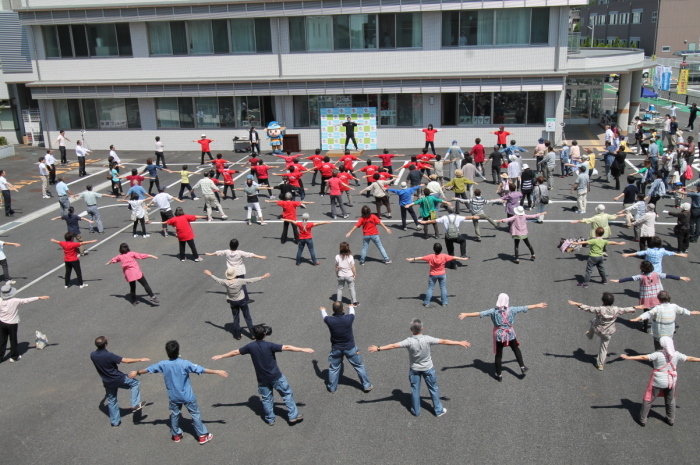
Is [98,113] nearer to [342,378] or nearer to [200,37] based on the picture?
[200,37]

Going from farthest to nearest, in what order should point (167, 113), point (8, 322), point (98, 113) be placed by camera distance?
point (98, 113)
point (167, 113)
point (8, 322)

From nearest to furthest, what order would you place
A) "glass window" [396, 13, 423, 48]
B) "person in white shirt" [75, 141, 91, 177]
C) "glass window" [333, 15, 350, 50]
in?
"person in white shirt" [75, 141, 91, 177] → "glass window" [396, 13, 423, 48] → "glass window" [333, 15, 350, 50]

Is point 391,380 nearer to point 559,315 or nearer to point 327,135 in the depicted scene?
point 559,315

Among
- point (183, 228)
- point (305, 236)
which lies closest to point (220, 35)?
point (183, 228)

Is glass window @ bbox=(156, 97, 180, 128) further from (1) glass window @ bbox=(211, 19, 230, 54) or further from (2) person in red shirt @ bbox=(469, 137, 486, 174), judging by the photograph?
(2) person in red shirt @ bbox=(469, 137, 486, 174)

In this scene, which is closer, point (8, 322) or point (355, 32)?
point (8, 322)

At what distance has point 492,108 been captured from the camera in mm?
32469

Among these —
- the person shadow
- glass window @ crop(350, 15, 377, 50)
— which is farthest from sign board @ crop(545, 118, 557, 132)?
the person shadow

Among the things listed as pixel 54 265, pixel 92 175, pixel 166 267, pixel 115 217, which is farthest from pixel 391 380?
pixel 92 175

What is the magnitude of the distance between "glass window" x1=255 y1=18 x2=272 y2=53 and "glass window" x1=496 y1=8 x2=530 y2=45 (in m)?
11.5

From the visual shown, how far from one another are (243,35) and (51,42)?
10.5 meters

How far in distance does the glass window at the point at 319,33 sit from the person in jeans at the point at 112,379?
25098 mm

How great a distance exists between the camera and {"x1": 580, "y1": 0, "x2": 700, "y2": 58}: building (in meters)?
82.2

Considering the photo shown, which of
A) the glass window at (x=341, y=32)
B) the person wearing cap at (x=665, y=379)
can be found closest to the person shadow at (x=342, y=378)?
the person wearing cap at (x=665, y=379)
